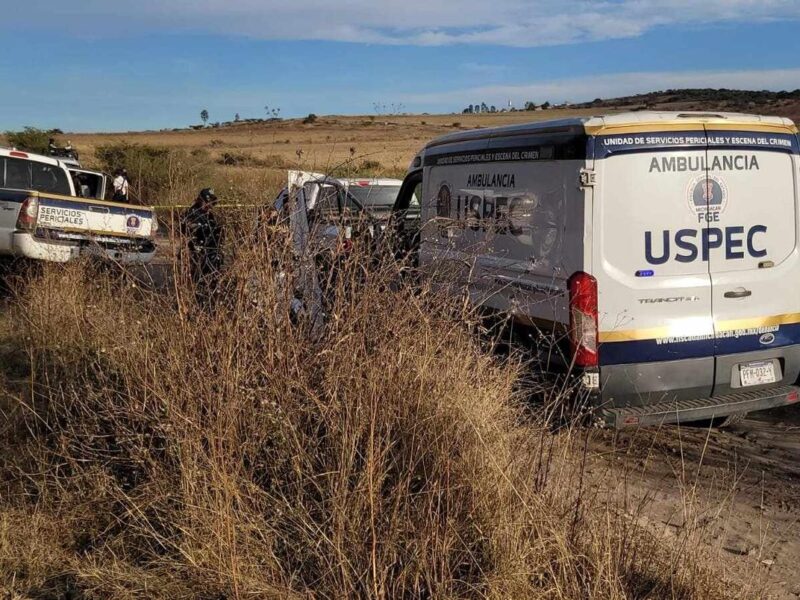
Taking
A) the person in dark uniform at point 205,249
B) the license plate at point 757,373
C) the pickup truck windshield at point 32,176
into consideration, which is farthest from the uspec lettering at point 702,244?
the pickup truck windshield at point 32,176

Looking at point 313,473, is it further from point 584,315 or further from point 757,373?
point 757,373

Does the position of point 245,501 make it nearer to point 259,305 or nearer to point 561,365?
point 259,305

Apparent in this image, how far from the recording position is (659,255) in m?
5.01

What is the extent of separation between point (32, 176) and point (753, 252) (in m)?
10.7

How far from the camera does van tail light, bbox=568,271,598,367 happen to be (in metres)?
4.90

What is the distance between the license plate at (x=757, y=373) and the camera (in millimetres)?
5328

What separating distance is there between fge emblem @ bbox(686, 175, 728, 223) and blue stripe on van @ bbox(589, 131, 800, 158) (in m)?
0.22

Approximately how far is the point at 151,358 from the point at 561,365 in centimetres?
264

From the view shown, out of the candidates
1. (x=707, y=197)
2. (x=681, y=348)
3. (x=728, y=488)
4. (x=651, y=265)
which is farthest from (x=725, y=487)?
(x=707, y=197)

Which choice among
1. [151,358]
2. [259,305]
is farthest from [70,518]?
[259,305]

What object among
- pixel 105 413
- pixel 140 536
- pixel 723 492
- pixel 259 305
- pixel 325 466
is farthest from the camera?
pixel 723 492

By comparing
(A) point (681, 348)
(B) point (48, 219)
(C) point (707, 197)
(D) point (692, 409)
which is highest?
(C) point (707, 197)

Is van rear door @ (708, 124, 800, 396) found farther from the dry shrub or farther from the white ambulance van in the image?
the dry shrub

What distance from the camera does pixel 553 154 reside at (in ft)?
16.9
